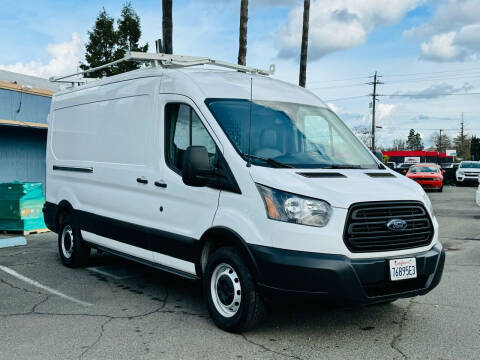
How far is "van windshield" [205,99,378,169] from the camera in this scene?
4863 mm

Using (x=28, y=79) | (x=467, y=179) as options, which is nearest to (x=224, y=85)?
(x=28, y=79)

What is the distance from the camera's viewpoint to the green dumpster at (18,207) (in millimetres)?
10891

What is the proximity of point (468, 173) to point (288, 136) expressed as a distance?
3147 centimetres

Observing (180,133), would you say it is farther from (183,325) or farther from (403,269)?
(403,269)

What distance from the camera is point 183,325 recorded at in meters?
4.94

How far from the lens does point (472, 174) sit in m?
33.3

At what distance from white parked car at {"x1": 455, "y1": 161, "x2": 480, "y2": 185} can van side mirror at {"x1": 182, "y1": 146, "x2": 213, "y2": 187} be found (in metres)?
31.9

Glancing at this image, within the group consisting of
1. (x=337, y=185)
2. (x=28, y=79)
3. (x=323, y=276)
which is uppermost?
(x=28, y=79)

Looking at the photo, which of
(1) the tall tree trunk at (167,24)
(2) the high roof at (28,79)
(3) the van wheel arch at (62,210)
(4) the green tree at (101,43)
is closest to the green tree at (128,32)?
(4) the green tree at (101,43)

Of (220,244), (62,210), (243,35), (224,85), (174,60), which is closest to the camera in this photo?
(220,244)

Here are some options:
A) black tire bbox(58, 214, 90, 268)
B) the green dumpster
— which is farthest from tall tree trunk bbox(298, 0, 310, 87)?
black tire bbox(58, 214, 90, 268)

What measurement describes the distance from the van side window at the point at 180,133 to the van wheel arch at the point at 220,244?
0.76 metres

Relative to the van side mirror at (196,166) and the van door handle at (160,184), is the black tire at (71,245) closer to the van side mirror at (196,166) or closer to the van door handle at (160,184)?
the van door handle at (160,184)

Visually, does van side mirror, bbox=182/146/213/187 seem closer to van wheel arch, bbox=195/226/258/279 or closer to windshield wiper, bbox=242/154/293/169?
windshield wiper, bbox=242/154/293/169
